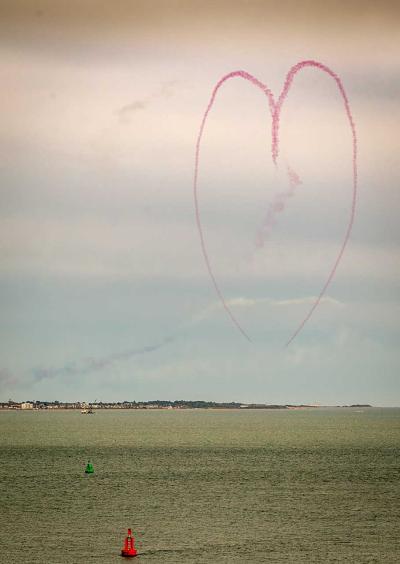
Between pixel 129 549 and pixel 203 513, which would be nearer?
pixel 129 549

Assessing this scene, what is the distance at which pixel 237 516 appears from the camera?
105 metres

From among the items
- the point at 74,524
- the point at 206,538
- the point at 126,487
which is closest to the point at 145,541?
the point at 206,538

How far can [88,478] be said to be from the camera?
150 metres

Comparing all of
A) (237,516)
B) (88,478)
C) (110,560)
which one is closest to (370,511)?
(237,516)

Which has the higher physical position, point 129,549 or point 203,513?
point 203,513

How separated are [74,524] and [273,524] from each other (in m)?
16.7

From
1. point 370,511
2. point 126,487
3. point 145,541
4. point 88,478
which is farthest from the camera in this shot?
point 88,478

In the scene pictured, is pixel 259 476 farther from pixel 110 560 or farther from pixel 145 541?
pixel 110 560

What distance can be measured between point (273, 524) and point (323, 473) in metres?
60.9

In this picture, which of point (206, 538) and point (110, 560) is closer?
point (110, 560)

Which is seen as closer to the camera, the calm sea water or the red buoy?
the red buoy

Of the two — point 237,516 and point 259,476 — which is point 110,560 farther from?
point 259,476

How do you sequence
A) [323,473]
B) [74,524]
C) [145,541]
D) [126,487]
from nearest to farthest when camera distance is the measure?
1. [145,541]
2. [74,524]
3. [126,487]
4. [323,473]

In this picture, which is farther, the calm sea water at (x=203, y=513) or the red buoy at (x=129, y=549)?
the calm sea water at (x=203, y=513)
